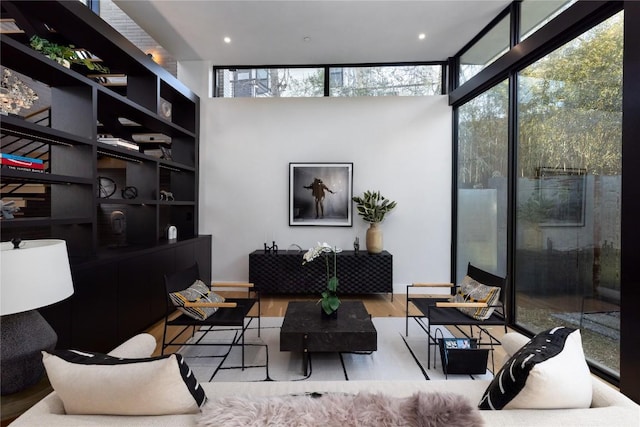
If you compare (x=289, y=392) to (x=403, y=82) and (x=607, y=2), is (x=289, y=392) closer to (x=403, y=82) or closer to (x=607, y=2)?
(x=607, y=2)

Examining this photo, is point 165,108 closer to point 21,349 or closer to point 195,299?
point 195,299

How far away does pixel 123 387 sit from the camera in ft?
3.14

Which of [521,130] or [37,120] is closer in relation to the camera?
[521,130]

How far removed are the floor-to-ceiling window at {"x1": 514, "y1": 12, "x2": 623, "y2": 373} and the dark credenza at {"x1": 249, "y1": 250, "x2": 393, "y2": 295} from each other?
172cm

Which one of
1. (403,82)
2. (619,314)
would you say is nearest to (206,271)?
(403,82)

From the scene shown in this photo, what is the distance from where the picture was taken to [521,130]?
3.37 m

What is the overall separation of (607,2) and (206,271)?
5450 mm

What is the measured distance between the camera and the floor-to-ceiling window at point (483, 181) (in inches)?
148

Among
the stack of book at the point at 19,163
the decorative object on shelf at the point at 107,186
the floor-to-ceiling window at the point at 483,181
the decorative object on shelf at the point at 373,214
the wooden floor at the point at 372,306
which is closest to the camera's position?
the stack of book at the point at 19,163

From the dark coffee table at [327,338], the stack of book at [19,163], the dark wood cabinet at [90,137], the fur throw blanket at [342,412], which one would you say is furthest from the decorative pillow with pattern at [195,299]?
the fur throw blanket at [342,412]

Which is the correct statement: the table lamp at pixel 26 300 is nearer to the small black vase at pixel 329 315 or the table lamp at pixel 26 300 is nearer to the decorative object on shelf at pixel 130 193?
the small black vase at pixel 329 315

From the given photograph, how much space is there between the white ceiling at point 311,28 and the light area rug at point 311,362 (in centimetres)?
383

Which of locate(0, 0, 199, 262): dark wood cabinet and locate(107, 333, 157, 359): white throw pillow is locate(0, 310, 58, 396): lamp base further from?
locate(0, 0, 199, 262): dark wood cabinet

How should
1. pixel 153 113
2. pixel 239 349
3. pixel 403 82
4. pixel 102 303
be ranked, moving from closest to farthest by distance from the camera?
pixel 102 303 → pixel 239 349 → pixel 153 113 → pixel 403 82
